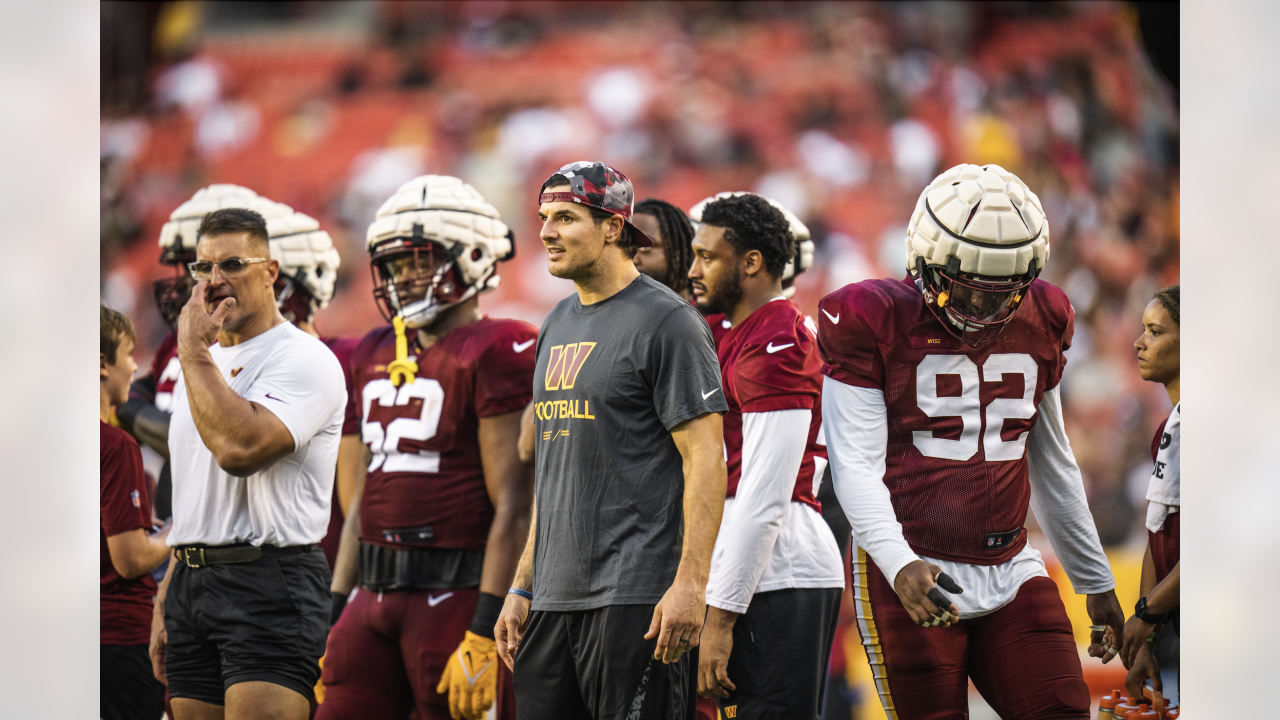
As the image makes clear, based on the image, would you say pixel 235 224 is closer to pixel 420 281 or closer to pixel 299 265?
pixel 420 281

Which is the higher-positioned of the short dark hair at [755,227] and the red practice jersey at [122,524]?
the short dark hair at [755,227]

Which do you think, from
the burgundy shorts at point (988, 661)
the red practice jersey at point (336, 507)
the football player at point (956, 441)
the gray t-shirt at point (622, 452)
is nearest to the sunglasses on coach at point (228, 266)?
the red practice jersey at point (336, 507)

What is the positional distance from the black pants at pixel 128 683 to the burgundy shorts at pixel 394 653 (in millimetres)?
905

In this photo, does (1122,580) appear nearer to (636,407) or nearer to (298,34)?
(636,407)

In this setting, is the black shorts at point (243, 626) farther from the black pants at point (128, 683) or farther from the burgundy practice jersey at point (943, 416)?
the burgundy practice jersey at point (943, 416)

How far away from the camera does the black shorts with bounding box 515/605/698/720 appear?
338 cm

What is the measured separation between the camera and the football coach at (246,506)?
403 cm

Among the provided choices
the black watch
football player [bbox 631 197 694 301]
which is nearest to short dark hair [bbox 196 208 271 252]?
football player [bbox 631 197 694 301]

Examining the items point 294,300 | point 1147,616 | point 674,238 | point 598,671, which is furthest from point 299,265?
point 1147,616

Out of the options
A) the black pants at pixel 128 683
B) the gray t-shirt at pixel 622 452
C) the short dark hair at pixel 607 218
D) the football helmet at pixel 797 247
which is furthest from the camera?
the football helmet at pixel 797 247

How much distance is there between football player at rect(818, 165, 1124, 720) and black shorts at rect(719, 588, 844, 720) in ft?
1.56

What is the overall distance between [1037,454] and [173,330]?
14.9 feet

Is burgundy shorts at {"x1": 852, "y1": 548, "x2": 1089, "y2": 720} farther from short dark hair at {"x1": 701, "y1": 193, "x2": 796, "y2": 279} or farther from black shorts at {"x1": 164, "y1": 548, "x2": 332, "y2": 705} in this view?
black shorts at {"x1": 164, "y1": 548, "x2": 332, "y2": 705}
